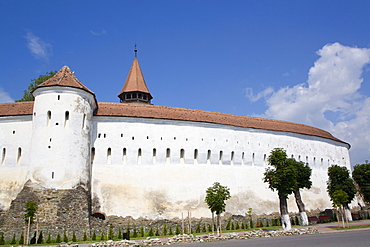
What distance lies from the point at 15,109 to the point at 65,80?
5.55 m

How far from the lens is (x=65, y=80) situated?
2631 centimetres

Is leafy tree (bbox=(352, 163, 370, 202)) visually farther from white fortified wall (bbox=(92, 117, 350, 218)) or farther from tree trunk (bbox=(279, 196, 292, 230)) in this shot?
tree trunk (bbox=(279, 196, 292, 230))

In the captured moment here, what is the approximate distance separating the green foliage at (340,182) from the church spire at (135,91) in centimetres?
2460

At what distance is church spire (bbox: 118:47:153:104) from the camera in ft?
145

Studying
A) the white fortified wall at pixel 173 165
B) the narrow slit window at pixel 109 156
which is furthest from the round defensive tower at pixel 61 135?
the white fortified wall at pixel 173 165

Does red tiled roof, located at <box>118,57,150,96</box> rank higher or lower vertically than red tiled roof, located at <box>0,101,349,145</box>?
higher

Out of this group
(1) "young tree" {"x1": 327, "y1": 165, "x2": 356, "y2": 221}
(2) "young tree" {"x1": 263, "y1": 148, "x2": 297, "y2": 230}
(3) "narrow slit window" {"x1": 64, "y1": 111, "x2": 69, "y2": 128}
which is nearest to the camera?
(2) "young tree" {"x1": 263, "y1": 148, "x2": 297, "y2": 230}

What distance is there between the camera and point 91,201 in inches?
1029

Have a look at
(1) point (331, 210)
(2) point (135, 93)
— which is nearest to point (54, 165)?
(2) point (135, 93)

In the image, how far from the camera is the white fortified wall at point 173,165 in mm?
27375

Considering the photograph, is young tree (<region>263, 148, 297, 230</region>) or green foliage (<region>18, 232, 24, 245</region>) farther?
young tree (<region>263, 148, 297, 230</region>)

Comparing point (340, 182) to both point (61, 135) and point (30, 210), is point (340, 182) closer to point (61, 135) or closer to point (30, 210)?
point (61, 135)

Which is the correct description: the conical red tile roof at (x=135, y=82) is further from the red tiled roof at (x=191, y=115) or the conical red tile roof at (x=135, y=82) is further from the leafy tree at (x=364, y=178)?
the leafy tree at (x=364, y=178)

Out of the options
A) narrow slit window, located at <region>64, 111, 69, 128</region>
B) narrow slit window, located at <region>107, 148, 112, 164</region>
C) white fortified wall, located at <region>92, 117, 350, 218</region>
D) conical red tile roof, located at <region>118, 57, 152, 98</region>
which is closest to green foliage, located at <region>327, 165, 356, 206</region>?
white fortified wall, located at <region>92, 117, 350, 218</region>
